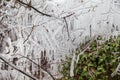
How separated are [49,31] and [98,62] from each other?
1.83ft

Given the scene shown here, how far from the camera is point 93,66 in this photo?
271 centimetres

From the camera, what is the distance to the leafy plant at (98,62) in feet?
8.76

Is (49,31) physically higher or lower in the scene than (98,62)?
higher

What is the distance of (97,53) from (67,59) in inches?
13.1

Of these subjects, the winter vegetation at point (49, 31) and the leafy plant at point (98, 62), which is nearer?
the leafy plant at point (98, 62)

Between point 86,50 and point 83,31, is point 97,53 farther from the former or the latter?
point 83,31

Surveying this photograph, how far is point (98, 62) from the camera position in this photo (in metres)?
2.71

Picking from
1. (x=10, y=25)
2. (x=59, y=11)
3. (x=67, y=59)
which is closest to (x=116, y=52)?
(x=67, y=59)

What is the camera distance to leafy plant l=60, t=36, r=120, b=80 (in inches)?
105

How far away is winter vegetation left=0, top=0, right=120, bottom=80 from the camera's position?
3.07 metres

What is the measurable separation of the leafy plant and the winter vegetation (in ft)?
0.66

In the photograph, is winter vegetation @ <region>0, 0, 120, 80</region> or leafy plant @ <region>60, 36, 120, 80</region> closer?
leafy plant @ <region>60, 36, 120, 80</region>

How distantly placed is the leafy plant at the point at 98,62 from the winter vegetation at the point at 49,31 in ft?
0.66

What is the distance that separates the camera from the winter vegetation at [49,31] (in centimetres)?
307
